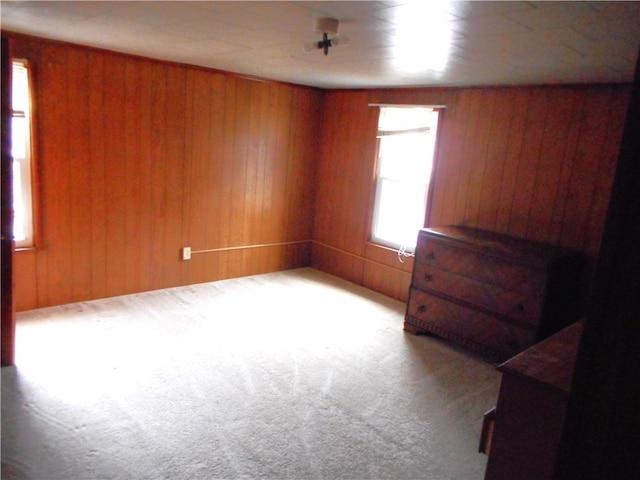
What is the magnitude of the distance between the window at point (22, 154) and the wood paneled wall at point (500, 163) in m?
2.93

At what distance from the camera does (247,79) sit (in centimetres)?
457

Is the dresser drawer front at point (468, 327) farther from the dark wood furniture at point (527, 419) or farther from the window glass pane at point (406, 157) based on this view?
the dark wood furniture at point (527, 419)

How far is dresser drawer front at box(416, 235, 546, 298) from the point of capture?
3.12 metres

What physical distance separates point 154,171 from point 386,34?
2.61 metres

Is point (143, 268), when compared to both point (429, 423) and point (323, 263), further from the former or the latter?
point (429, 423)

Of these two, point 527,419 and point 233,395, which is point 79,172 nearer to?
Result: point 233,395

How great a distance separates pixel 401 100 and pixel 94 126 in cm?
272

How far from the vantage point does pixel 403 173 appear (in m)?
4.59

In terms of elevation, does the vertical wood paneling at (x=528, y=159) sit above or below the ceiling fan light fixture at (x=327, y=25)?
below

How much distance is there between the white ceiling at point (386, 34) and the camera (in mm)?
1843

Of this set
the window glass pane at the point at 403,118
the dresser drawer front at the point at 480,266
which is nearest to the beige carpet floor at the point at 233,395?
the dresser drawer front at the point at 480,266

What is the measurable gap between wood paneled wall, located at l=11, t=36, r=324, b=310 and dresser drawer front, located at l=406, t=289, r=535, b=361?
204 centimetres

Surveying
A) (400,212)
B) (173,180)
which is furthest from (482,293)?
(173,180)

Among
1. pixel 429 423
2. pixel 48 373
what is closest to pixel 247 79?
pixel 48 373
